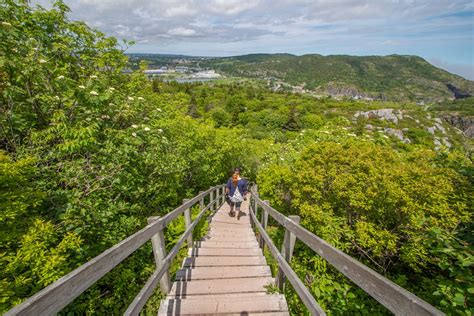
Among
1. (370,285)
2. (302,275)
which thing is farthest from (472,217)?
(370,285)

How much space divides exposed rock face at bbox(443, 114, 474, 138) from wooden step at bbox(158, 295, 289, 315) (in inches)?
4835

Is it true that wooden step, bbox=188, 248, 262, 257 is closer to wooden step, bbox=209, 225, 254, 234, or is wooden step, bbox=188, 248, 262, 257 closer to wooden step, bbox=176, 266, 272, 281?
wooden step, bbox=176, 266, 272, 281

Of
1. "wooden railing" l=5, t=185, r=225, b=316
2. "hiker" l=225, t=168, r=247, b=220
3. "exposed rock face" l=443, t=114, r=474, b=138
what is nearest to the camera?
"wooden railing" l=5, t=185, r=225, b=316

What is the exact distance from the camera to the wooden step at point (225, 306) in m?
2.64

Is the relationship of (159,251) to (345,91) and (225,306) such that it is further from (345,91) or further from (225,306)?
(345,91)

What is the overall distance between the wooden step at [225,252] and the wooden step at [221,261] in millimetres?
217

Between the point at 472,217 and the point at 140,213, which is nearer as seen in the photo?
the point at 472,217

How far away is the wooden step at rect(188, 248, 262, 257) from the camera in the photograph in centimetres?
438

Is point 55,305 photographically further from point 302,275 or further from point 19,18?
point 19,18

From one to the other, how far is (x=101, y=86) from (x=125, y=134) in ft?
4.56

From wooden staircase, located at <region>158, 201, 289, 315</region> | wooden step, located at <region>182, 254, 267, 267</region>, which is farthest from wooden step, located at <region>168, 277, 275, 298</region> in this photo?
wooden step, located at <region>182, 254, 267, 267</region>

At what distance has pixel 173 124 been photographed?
8.41 metres

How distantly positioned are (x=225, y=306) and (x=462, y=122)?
136427mm

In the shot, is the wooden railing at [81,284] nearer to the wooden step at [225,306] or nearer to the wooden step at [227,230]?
the wooden step at [225,306]
